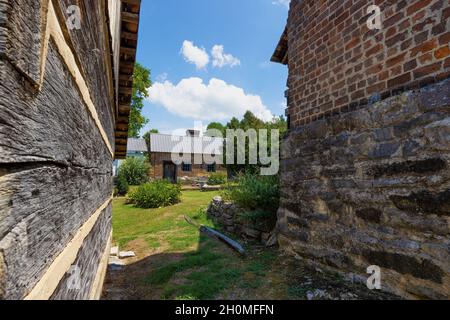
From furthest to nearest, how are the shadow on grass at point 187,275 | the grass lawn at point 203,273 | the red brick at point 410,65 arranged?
the shadow on grass at point 187,275
the grass lawn at point 203,273
the red brick at point 410,65

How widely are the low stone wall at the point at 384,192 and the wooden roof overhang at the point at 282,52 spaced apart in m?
2.56

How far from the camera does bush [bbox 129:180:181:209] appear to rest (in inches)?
552

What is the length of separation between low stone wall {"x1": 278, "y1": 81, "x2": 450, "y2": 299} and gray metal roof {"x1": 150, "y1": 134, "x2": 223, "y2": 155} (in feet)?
82.2

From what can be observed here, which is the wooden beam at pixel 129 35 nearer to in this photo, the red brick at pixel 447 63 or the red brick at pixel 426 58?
the red brick at pixel 426 58

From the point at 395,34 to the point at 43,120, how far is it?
3755 millimetres

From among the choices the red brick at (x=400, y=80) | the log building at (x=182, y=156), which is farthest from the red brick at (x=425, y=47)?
the log building at (x=182, y=156)

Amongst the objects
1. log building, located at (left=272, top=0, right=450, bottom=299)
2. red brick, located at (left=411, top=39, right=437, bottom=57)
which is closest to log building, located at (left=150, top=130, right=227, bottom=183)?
log building, located at (left=272, top=0, right=450, bottom=299)

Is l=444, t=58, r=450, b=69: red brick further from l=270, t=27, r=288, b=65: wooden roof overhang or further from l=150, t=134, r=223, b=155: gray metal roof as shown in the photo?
l=150, t=134, r=223, b=155: gray metal roof

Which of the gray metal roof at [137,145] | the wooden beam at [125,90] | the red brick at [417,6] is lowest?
the red brick at [417,6]

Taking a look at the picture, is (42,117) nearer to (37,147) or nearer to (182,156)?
(37,147)

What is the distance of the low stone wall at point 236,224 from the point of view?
6559mm

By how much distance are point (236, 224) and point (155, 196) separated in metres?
7.53
